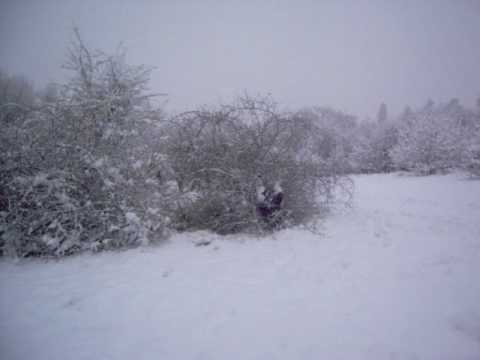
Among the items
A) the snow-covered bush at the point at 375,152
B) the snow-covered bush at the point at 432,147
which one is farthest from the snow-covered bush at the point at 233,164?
the snow-covered bush at the point at 375,152

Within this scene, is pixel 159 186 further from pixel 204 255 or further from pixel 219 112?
pixel 219 112

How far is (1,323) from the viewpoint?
2.32m

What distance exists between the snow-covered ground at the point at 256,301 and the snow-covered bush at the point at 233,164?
2.89 feet

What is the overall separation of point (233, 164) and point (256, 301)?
303cm

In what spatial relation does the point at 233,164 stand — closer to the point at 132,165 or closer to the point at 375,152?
the point at 132,165

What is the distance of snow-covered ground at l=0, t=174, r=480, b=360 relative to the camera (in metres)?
1.96

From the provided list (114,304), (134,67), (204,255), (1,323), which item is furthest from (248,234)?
(134,67)

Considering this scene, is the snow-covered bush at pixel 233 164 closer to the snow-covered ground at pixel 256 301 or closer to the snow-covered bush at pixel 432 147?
the snow-covered ground at pixel 256 301

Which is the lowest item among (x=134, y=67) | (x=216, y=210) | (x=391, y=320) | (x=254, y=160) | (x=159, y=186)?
(x=391, y=320)

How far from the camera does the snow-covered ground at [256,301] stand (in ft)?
6.44

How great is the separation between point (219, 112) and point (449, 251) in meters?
4.97

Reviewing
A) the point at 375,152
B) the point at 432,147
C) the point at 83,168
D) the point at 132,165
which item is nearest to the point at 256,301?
the point at 132,165

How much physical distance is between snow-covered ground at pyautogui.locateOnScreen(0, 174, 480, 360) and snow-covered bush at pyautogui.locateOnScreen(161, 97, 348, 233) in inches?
34.7

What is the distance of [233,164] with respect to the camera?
16.4 ft
